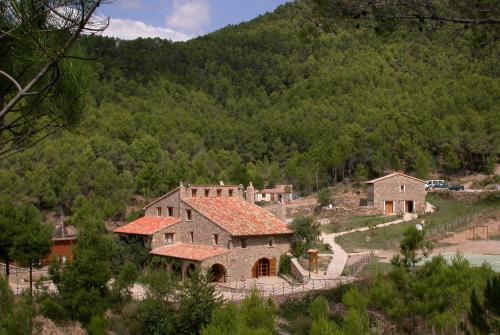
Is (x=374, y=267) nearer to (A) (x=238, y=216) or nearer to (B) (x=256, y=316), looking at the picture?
(A) (x=238, y=216)

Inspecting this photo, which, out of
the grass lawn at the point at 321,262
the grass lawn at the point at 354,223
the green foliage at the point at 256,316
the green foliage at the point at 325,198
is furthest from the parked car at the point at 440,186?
the green foliage at the point at 256,316

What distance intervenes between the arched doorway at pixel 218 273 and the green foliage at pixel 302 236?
3.59 m

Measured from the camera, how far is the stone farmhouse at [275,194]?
4556 cm

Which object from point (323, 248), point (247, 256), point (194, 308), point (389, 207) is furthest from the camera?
point (389, 207)

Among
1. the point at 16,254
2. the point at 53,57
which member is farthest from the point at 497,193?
the point at 53,57

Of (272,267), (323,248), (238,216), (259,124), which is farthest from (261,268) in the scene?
(259,124)

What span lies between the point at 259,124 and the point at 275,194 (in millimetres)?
11552

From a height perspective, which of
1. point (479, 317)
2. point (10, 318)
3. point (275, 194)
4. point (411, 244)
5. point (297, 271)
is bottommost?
point (297, 271)

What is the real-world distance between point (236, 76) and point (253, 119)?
17.2m

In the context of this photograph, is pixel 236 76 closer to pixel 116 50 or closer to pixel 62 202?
pixel 116 50

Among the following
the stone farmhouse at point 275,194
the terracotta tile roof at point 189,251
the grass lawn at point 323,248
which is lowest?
the grass lawn at point 323,248

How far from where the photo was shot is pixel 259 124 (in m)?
56.2

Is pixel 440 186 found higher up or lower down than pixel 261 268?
higher up

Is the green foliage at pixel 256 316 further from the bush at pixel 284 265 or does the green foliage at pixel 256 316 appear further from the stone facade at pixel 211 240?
the bush at pixel 284 265
